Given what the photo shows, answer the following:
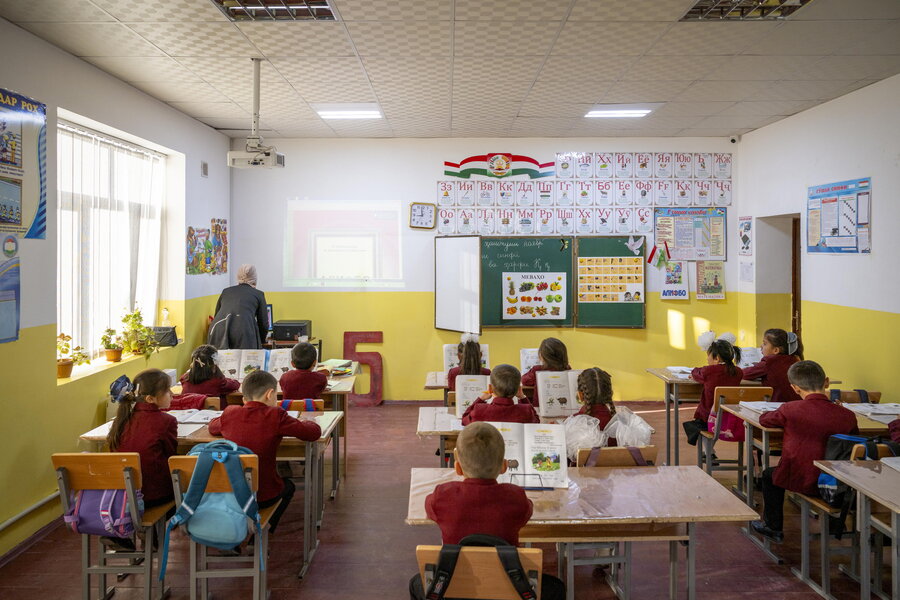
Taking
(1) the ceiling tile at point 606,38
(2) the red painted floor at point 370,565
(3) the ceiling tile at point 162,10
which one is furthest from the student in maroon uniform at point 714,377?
(3) the ceiling tile at point 162,10

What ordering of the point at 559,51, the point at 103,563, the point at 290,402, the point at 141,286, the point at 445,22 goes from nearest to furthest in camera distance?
the point at 103,563, the point at 445,22, the point at 290,402, the point at 559,51, the point at 141,286

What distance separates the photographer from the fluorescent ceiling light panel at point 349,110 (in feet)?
19.9

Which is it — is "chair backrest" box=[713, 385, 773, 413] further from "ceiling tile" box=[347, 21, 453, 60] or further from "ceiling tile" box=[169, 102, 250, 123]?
"ceiling tile" box=[169, 102, 250, 123]

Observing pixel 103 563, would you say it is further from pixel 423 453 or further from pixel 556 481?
pixel 423 453

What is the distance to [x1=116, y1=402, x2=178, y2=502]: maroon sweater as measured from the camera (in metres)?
3.22

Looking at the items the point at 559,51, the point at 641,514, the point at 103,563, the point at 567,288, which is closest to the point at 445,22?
the point at 559,51

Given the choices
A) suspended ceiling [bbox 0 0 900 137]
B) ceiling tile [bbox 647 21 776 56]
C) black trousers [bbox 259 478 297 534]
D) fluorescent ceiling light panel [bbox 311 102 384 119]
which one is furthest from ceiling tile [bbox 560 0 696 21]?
black trousers [bbox 259 478 297 534]

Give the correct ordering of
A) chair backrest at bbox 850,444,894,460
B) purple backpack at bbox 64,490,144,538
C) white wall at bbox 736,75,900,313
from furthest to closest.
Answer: white wall at bbox 736,75,900,313, chair backrest at bbox 850,444,894,460, purple backpack at bbox 64,490,144,538

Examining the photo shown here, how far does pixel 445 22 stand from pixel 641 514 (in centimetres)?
290

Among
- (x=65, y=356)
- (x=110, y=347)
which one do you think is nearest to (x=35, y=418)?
(x=65, y=356)

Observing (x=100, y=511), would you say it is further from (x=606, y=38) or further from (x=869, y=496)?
(x=606, y=38)

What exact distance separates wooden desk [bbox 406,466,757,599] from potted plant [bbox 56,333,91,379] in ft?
9.38

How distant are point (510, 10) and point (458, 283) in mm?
4171

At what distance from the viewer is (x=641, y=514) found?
8.31 ft
